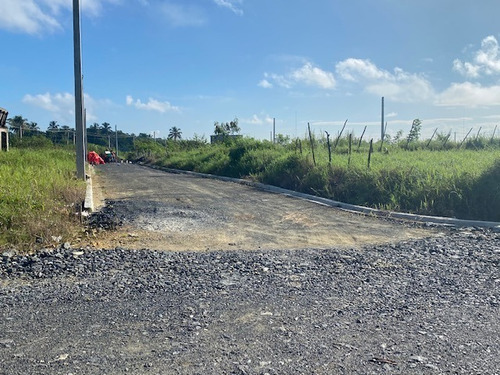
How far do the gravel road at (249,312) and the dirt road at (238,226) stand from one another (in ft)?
2.43

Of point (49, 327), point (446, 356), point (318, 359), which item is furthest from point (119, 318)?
point (446, 356)

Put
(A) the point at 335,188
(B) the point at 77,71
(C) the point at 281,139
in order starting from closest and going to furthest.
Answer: (A) the point at 335,188
(B) the point at 77,71
(C) the point at 281,139

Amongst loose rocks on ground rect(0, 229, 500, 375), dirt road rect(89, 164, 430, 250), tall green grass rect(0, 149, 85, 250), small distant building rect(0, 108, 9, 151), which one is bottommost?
loose rocks on ground rect(0, 229, 500, 375)

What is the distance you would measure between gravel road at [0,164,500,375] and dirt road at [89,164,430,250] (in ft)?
2.43

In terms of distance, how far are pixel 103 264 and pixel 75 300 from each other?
1182 millimetres

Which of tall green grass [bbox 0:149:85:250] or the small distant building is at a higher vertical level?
the small distant building

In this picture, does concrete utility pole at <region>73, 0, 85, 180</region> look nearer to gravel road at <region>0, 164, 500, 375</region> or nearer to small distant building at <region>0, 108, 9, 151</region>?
gravel road at <region>0, 164, 500, 375</region>

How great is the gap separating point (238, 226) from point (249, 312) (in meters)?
4.34

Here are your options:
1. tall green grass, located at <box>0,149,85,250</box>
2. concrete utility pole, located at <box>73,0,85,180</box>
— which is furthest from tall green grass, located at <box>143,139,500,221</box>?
concrete utility pole, located at <box>73,0,85,180</box>

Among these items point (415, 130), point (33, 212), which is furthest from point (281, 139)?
point (33, 212)

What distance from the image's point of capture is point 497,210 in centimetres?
884

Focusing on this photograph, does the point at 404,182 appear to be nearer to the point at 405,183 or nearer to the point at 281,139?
the point at 405,183

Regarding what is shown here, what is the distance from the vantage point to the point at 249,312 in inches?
155

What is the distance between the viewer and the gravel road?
9.96 ft
